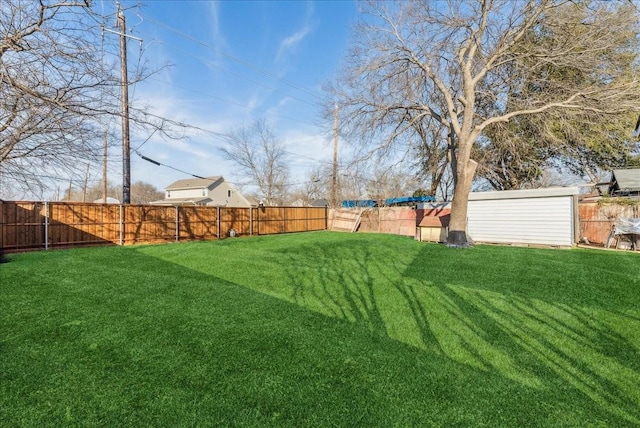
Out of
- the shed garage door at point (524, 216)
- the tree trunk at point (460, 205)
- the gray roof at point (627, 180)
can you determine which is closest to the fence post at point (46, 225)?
the tree trunk at point (460, 205)

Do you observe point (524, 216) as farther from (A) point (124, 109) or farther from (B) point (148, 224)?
(B) point (148, 224)

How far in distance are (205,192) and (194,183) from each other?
210cm

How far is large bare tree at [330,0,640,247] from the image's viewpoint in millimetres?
9344

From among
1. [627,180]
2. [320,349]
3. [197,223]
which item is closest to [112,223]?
[197,223]

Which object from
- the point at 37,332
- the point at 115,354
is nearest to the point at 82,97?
the point at 37,332

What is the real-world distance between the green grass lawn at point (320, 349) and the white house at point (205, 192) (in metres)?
26.6

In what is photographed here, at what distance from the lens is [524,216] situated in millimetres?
11008

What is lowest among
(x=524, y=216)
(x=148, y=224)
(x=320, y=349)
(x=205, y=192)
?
(x=320, y=349)

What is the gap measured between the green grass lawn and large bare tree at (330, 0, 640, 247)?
6.10 meters

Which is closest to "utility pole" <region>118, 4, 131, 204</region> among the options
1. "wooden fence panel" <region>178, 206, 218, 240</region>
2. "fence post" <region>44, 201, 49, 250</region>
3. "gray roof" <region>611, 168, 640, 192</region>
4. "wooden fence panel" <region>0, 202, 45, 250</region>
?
"fence post" <region>44, 201, 49, 250</region>

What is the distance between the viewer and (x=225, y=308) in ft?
13.5

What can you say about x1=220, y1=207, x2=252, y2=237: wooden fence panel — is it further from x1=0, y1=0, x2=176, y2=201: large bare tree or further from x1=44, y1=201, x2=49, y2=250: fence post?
x1=0, y1=0, x2=176, y2=201: large bare tree

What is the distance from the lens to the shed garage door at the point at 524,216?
404 inches

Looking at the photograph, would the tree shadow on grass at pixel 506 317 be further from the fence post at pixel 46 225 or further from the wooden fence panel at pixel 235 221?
the wooden fence panel at pixel 235 221
